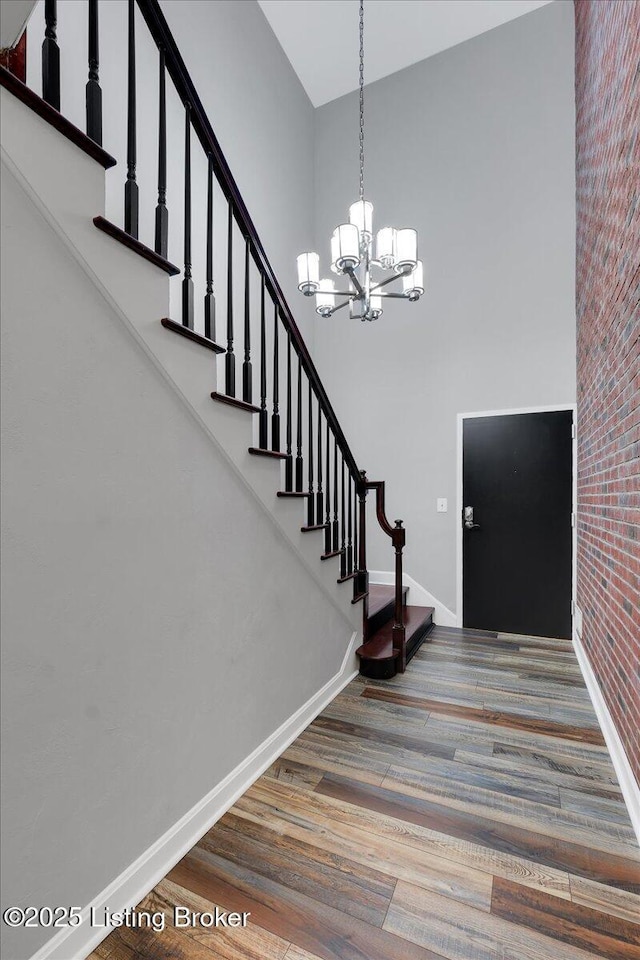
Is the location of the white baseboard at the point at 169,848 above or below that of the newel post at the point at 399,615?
below

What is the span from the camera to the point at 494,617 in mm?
4027

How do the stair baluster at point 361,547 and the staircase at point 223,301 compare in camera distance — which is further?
the stair baluster at point 361,547

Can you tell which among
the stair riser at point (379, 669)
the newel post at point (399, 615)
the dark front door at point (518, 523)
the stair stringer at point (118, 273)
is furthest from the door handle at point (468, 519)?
the stair stringer at point (118, 273)

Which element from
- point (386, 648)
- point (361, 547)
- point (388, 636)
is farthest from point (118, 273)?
point (388, 636)

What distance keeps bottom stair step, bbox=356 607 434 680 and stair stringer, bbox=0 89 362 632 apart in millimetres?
1424

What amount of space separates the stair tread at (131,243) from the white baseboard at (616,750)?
2.50 metres

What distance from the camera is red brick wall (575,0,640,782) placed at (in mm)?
1883

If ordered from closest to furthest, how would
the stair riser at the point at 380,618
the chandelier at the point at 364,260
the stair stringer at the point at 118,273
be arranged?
the stair stringer at the point at 118,273 < the chandelier at the point at 364,260 < the stair riser at the point at 380,618

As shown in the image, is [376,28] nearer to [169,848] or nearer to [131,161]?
[131,161]

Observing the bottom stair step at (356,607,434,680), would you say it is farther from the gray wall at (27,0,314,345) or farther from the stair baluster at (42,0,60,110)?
the stair baluster at (42,0,60,110)

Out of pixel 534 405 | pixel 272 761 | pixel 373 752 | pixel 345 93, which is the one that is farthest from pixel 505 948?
pixel 345 93

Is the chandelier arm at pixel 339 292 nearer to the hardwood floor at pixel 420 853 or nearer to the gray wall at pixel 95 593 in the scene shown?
the gray wall at pixel 95 593

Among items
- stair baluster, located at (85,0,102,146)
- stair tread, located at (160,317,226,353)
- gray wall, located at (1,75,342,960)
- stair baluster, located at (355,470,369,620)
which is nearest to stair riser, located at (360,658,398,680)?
stair baluster, located at (355,470,369,620)

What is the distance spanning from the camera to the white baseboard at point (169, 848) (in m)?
1.19
